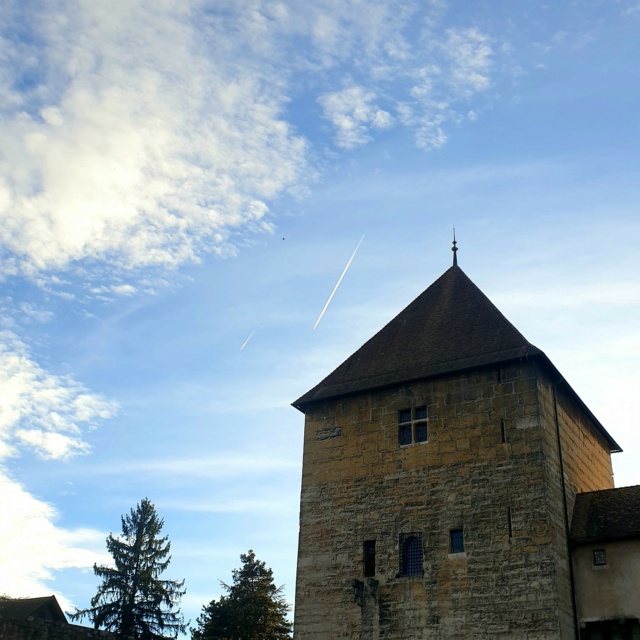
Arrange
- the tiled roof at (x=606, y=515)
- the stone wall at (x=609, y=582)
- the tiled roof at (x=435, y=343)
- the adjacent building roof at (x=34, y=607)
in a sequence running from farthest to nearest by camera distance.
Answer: the adjacent building roof at (x=34, y=607) → the tiled roof at (x=435, y=343) → the tiled roof at (x=606, y=515) → the stone wall at (x=609, y=582)

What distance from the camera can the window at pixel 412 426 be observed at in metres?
20.4

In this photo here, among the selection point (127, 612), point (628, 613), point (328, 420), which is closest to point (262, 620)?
point (127, 612)

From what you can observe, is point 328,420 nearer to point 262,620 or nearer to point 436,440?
point 436,440

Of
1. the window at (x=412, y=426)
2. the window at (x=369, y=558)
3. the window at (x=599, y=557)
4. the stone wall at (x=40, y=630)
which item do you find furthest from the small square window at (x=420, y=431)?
the stone wall at (x=40, y=630)

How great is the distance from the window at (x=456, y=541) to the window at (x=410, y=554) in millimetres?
765

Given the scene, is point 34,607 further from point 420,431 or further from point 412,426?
point 420,431

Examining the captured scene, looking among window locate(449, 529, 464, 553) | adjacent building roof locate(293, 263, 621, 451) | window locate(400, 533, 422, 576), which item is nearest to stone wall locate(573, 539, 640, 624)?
window locate(449, 529, 464, 553)

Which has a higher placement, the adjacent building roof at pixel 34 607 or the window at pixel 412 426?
the window at pixel 412 426

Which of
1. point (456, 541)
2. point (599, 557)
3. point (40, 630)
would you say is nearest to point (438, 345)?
point (456, 541)

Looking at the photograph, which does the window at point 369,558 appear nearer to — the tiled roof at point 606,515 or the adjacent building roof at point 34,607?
the tiled roof at point 606,515

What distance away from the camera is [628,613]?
677 inches

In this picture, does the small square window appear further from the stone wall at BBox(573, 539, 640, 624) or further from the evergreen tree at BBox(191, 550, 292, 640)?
the evergreen tree at BBox(191, 550, 292, 640)

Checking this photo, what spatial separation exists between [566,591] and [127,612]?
829 inches

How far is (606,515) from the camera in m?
18.9
